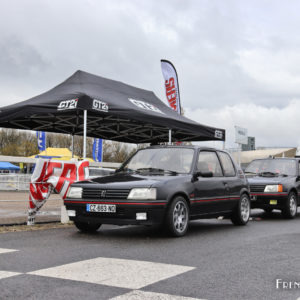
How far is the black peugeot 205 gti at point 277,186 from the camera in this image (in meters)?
12.3

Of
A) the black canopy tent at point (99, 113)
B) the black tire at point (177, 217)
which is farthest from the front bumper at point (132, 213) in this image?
the black canopy tent at point (99, 113)

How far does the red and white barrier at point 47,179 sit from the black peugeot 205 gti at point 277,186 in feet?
16.5

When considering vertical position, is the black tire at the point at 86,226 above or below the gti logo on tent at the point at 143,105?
below

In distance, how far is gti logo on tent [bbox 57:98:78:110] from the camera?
10992 mm

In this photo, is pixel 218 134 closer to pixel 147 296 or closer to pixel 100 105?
pixel 100 105

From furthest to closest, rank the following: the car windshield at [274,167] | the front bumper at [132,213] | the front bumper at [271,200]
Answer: the car windshield at [274,167] < the front bumper at [271,200] < the front bumper at [132,213]

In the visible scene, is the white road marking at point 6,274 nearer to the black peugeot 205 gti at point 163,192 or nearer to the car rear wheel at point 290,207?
the black peugeot 205 gti at point 163,192

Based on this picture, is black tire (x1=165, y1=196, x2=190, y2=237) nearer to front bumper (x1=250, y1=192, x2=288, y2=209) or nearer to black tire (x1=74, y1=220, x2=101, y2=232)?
black tire (x1=74, y1=220, x2=101, y2=232)

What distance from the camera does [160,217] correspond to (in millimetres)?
7555

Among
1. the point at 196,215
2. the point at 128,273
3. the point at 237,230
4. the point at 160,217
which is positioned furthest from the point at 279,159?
the point at 128,273

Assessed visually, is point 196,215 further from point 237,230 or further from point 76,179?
point 76,179

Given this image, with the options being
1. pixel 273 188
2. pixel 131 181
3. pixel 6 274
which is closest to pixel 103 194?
pixel 131 181

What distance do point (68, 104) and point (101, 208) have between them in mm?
4143

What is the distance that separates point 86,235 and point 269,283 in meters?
4.20
